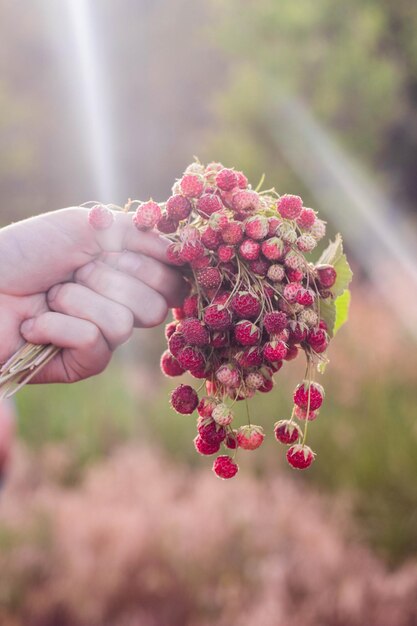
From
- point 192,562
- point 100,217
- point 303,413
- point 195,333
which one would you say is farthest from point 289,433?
point 192,562

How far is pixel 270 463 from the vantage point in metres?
4.72

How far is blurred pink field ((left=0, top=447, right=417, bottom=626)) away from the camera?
3.27m

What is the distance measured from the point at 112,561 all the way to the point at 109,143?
15.6 metres

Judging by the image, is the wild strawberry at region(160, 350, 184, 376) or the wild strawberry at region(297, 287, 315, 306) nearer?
the wild strawberry at region(297, 287, 315, 306)

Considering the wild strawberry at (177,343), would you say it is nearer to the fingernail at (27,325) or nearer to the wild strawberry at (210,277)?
the wild strawberry at (210,277)

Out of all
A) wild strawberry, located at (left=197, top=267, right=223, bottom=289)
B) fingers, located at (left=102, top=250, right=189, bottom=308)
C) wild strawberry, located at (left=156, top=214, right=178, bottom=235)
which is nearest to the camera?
wild strawberry, located at (left=197, top=267, right=223, bottom=289)

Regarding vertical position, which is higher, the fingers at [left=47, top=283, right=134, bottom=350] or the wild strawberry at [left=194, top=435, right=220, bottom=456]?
the fingers at [left=47, top=283, right=134, bottom=350]

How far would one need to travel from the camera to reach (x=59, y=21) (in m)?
17.0

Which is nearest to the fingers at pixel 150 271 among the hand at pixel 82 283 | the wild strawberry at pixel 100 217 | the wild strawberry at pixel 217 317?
the hand at pixel 82 283

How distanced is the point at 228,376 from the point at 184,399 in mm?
135

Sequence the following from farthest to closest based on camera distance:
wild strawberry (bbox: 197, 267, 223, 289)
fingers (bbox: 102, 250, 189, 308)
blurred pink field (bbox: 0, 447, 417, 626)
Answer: blurred pink field (bbox: 0, 447, 417, 626), fingers (bbox: 102, 250, 189, 308), wild strawberry (bbox: 197, 267, 223, 289)

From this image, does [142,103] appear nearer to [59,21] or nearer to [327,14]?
[59,21]

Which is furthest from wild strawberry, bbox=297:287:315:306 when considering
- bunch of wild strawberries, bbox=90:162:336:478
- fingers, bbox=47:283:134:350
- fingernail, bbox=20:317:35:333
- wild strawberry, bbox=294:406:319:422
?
fingernail, bbox=20:317:35:333

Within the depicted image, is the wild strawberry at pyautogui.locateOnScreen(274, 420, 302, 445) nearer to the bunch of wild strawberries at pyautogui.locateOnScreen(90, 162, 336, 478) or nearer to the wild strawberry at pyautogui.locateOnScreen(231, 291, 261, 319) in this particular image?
the bunch of wild strawberries at pyautogui.locateOnScreen(90, 162, 336, 478)
